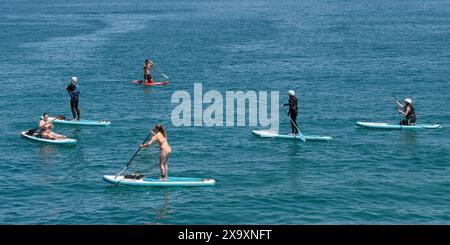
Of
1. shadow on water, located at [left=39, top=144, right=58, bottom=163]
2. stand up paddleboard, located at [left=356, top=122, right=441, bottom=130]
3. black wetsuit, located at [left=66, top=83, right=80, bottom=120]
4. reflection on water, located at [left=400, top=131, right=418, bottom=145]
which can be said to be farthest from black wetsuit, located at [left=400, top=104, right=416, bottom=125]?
shadow on water, located at [left=39, top=144, right=58, bottom=163]

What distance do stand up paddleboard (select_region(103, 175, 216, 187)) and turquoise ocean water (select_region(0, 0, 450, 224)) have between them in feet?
1.11

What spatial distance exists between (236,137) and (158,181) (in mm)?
11355

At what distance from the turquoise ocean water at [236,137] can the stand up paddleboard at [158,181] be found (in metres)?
0.34

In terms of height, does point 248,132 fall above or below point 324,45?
below

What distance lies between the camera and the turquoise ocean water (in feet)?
99.5

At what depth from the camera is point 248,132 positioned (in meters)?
44.2

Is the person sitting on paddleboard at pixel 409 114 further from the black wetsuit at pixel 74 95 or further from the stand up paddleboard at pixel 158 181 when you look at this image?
the black wetsuit at pixel 74 95

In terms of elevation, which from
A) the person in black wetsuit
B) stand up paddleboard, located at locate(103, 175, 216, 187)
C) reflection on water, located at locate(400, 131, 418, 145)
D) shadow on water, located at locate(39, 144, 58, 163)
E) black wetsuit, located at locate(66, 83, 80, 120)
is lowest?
stand up paddleboard, located at locate(103, 175, 216, 187)

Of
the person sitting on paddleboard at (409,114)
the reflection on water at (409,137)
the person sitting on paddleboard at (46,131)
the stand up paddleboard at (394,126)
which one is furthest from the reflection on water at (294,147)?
the person sitting on paddleboard at (46,131)

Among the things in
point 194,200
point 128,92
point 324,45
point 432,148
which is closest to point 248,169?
point 194,200

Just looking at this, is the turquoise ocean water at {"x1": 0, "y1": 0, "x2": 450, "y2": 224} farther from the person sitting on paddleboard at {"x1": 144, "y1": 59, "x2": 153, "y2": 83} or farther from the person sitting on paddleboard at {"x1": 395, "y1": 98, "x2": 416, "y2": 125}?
the person sitting on paddleboard at {"x1": 144, "y1": 59, "x2": 153, "y2": 83}

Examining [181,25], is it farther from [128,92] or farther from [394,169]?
[394,169]

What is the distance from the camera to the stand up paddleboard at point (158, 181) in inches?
1278

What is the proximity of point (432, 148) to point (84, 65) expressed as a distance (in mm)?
44516
